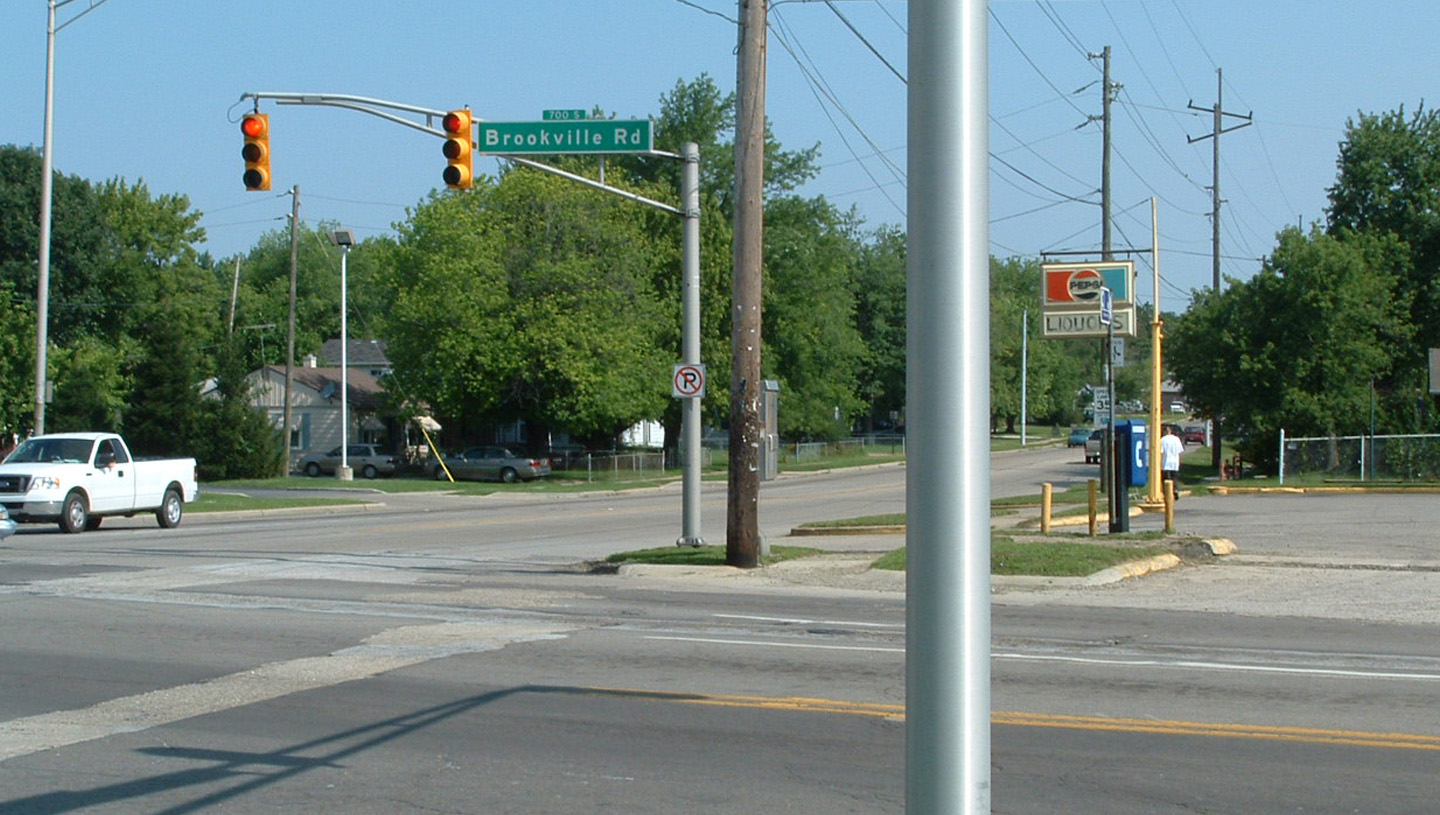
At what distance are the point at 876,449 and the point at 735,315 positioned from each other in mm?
73040

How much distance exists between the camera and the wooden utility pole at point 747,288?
17.5m

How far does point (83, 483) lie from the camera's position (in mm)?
27438

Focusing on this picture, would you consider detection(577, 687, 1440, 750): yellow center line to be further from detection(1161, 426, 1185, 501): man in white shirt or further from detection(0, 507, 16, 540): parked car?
detection(1161, 426, 1185, 501): man in white shirt

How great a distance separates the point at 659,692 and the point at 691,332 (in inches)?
421

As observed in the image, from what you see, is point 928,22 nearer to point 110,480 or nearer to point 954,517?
point 954,517

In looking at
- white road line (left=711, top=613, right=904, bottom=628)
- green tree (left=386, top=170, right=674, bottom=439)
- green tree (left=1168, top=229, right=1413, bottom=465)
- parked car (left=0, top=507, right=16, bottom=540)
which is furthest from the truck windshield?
green tree (left=1168, top=229, right=1413, bottom=465)

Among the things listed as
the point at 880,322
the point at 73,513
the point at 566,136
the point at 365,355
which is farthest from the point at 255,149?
the point at 880,322

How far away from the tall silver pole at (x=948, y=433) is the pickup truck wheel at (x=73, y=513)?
27.4 meters

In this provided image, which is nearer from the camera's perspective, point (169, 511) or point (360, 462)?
point (169, 511)

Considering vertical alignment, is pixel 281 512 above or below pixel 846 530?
below

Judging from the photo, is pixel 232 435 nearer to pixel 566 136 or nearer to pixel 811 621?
pixel 566 136

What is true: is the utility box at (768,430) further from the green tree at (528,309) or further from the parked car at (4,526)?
the green tree at (528,309)

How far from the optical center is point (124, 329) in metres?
73.2

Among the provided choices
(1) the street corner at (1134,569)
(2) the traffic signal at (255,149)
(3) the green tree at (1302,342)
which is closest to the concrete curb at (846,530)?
(1) the street corner at (1134,569)
